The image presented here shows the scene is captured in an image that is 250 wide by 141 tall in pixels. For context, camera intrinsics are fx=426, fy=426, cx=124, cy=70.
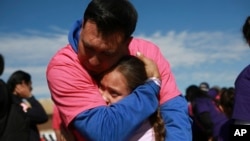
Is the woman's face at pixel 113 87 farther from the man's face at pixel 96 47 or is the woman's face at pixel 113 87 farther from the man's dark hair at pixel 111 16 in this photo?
the man's dark hair at pixel 111 16

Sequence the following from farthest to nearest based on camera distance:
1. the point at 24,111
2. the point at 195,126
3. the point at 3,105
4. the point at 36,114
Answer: the point at 195,126 < the point at 36,114 < the point at 24,111 < the point at 3,105

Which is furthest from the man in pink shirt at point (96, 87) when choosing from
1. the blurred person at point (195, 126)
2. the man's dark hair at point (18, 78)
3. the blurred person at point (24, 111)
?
the man's dark hair at point (18, 78)

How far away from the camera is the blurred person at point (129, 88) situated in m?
1.78

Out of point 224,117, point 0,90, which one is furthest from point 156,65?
point 224,117

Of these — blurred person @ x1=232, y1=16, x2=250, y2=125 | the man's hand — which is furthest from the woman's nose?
blurred person @ x1=232, y1=16, x2=250, y2=125

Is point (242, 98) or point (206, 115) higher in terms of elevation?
point (242, 98)

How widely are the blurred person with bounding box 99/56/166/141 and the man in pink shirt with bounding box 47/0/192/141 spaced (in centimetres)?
4

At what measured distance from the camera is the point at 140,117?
1.65 meters

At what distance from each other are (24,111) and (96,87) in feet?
8.34

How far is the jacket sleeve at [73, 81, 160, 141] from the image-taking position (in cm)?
160

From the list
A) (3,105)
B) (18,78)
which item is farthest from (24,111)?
(18,78)

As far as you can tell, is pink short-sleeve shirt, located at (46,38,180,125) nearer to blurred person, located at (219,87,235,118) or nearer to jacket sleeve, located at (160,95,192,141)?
jacket sleeve, located at (160,95,192,141)

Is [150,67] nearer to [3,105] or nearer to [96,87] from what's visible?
[96,87]

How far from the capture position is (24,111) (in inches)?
163
